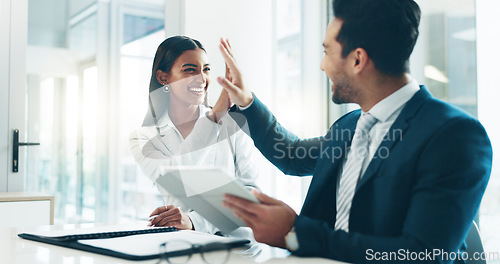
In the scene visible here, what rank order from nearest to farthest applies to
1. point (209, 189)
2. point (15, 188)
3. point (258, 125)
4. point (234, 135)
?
point (209, 189), point (258, 125), point (234, 135), point (15, 188)

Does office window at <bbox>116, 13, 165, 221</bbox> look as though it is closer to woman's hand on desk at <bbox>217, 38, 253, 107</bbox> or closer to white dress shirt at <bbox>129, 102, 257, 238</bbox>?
white dress shirt at <bbox>129, 102, 257, 238</bbox>

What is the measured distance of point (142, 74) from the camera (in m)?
3.67

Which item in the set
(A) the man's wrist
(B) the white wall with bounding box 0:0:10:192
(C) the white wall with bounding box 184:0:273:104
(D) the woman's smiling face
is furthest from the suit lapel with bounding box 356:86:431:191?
(B) the white wall with bounding box 0:0:10:192

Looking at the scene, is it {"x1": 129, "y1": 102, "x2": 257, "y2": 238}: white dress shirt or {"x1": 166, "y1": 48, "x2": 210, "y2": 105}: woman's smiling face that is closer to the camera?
{"x1": 129, "y1": 102, "x2": 257, "y2": 238}: white dress shirt

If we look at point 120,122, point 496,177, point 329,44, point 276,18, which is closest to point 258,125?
point 329,44

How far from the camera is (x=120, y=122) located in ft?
11.6

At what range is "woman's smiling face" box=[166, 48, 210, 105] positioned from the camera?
224cm

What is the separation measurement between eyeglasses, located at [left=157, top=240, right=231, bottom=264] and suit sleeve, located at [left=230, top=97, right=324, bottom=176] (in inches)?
25.6

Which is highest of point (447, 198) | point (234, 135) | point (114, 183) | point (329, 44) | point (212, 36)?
point (212, 36)

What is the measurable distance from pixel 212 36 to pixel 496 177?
7.32 ft

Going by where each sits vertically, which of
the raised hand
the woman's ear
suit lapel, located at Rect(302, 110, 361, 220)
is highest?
the woman's ear

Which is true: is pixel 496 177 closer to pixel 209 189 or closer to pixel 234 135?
A: pixel 234 135

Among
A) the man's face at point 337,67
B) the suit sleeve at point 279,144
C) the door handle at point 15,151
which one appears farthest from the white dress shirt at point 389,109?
the door handle at point 15,151

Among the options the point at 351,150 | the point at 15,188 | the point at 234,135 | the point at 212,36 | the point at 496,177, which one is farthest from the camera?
the point at 212,36
